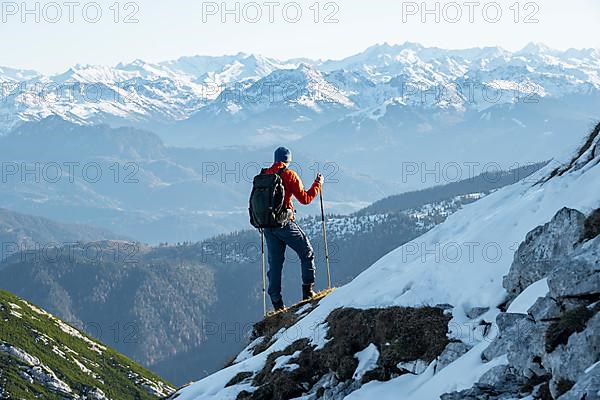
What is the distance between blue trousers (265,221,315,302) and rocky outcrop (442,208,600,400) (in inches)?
408

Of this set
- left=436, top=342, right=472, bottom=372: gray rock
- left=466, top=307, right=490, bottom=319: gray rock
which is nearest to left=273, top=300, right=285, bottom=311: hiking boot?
left=466, top=307, right=490, bottom=319: gray rock

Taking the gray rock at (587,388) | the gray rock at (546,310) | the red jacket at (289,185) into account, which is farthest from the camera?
the red jacket at (289,185)

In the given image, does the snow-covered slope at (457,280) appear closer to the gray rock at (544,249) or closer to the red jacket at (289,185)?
the gray rock at (544,249)

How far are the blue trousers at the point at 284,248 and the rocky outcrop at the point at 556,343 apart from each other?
34.0 feet

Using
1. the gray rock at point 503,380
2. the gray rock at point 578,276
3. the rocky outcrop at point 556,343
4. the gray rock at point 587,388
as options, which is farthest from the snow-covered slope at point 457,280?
the gray rock at point 587,388

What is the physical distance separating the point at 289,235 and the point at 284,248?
1046 millimetres

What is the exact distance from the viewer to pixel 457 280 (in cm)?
1730

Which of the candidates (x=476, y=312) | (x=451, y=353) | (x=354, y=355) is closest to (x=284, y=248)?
(x=354, y=355)

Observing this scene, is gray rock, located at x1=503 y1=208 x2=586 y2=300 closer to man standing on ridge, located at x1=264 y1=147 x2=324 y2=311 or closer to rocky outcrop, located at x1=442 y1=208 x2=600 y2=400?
rocky outcrop, located at x1=442 y1=208 x2=600 y2=400

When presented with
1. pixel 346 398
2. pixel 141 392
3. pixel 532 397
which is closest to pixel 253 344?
pixel 346 398

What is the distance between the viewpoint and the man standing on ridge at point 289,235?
2288 cm

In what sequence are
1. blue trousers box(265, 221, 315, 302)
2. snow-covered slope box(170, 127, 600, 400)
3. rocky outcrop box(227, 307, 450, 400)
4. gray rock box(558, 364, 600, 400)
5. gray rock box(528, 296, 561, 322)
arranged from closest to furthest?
gray rock box(558, 364, 600, 400), gray rock box(528, 296, 561, 322), snow-covered slope box(170, 127, 600, 400), rocky outcrop box(227, 307, 450, 400), blue trousers box(265, 221, 315, 302)

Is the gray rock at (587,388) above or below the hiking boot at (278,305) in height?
above

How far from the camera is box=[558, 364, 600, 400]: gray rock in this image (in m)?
8.77
